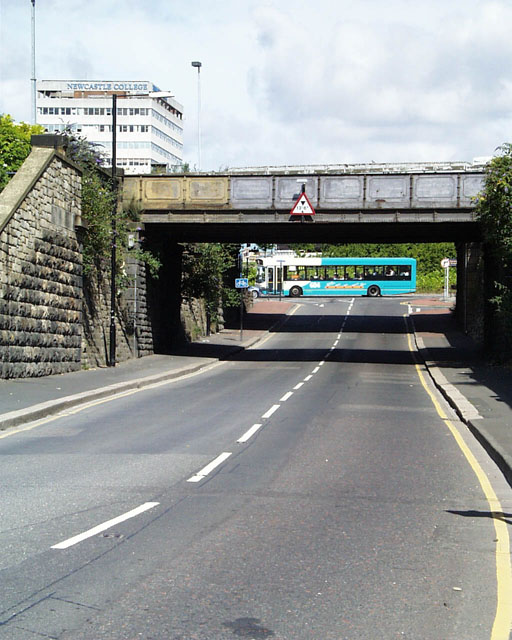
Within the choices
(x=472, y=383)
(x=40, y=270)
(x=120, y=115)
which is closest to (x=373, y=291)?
(x=472, y=383)

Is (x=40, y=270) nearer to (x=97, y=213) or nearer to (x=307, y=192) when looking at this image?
(x=97, y=213)

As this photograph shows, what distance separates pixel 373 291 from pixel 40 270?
204 ft

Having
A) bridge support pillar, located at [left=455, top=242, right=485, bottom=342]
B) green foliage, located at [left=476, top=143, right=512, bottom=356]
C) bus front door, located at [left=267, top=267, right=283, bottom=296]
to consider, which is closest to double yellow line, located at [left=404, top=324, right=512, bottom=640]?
green foliage, located at [left=476, top=143, right=512, bottom=356]

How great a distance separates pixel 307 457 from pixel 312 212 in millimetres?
20936

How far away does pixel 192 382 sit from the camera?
2441 centimetres

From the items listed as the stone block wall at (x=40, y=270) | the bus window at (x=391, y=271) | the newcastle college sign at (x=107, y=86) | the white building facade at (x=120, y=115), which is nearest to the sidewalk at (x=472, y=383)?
the stone block wall at (x=40, y=270)

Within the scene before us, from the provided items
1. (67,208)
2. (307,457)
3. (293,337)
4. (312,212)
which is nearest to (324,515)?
(307,457)

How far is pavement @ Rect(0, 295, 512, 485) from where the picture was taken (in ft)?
46.2

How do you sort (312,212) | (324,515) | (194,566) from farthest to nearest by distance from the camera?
1. (312,212)
2. (324,515)
3. (194,566)

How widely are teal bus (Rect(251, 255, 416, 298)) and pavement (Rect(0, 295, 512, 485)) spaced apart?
97.7ft

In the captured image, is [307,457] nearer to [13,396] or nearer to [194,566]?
[194,566]

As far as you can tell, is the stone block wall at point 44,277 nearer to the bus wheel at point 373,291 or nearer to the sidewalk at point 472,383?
the sidewalk at point 472,383

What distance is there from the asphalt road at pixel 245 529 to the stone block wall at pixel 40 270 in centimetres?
526

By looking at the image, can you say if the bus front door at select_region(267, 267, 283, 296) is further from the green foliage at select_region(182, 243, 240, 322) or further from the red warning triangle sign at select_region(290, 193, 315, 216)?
the red warning triangle sign at select_region(290, 193, 315, 216)
